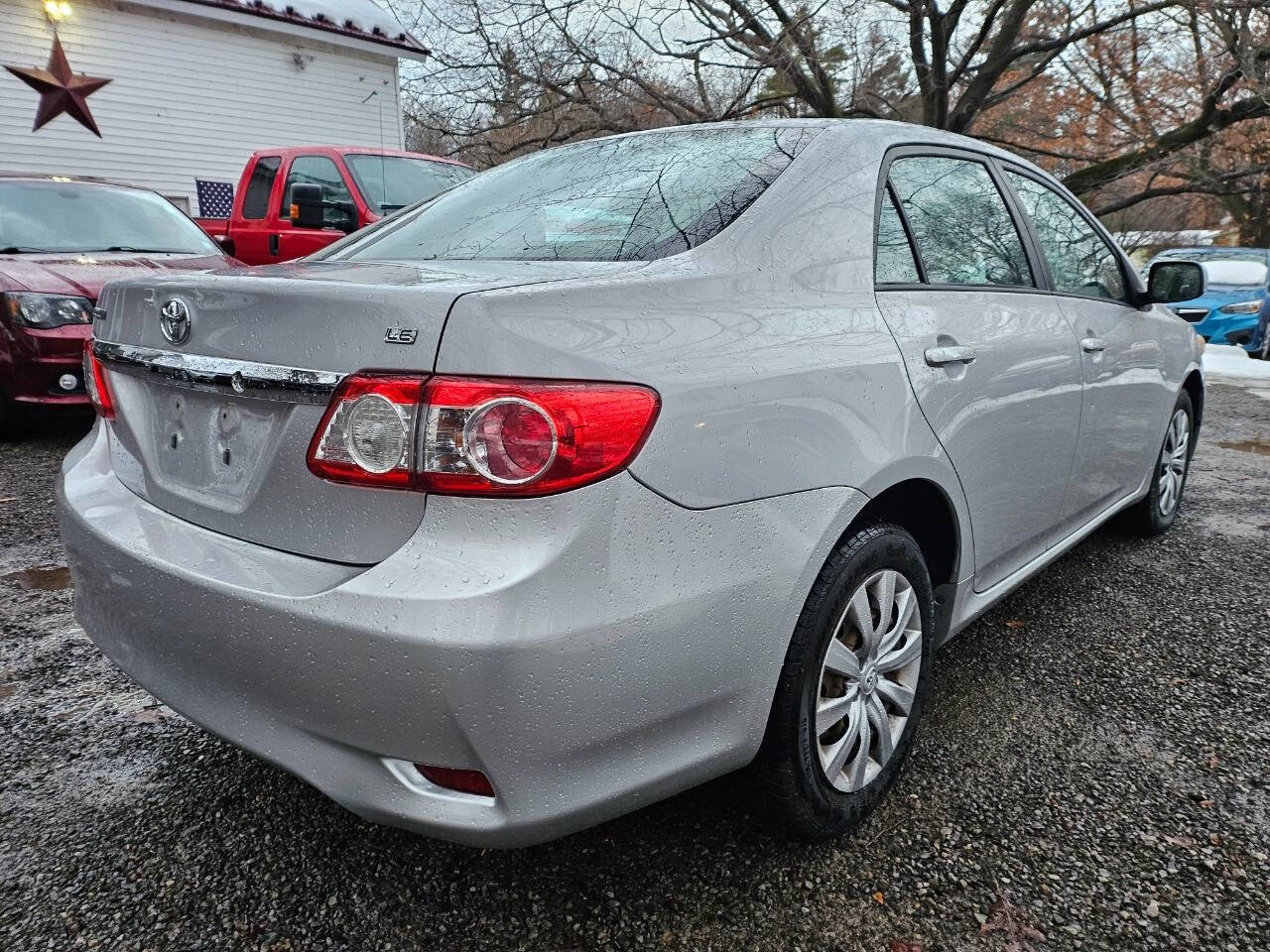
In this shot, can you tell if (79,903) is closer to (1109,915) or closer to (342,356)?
(342,356)

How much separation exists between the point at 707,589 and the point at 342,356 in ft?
2.27

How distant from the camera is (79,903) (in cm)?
171

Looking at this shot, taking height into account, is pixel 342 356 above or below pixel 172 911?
above

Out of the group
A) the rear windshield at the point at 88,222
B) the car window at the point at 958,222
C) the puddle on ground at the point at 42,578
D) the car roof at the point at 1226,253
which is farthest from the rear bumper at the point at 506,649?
the car roof at the point at 1226,253

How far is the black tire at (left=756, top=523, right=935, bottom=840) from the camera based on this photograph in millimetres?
1675

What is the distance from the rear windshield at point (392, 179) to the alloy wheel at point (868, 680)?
615cm

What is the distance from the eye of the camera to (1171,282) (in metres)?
3.34

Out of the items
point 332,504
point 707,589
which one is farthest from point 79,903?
point 707,589

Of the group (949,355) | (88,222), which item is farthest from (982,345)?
(88,222)

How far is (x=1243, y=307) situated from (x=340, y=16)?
1397cm

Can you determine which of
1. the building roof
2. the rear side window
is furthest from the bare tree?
the rear side window

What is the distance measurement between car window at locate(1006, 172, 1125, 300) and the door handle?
90cm

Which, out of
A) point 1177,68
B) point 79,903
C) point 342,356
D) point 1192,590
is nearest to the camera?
point 342,356

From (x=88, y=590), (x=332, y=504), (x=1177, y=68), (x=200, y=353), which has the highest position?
(x=1177, y=68)
